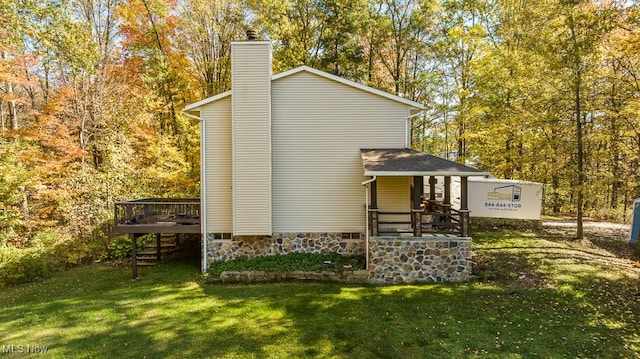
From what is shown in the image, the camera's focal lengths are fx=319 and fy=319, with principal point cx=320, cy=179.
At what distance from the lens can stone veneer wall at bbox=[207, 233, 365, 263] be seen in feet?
34.1

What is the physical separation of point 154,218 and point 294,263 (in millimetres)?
5041

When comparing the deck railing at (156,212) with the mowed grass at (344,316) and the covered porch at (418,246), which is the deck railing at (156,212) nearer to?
the mowed grass at (344,316)

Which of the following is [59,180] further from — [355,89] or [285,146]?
[355,89]

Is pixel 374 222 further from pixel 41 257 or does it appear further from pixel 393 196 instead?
pixel 41 257

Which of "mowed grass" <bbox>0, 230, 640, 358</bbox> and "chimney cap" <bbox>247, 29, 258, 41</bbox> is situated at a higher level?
"chimney cap" <bbox>247, 29, 258, 41</bbox>

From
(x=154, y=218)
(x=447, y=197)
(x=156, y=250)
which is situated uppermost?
(x=447, y=197)

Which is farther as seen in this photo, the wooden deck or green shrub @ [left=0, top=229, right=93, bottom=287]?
green shrub @ [left=0, top=229, right=93, bottom=287]

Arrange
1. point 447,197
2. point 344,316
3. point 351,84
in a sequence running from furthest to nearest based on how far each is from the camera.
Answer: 1. point 447,197
2. point 351,84
3. point 344,316

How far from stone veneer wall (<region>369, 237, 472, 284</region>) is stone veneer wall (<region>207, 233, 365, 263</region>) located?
4.88ft

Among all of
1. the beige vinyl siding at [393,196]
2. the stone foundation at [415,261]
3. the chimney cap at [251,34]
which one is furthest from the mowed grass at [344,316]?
the chimney cap at [251,34]

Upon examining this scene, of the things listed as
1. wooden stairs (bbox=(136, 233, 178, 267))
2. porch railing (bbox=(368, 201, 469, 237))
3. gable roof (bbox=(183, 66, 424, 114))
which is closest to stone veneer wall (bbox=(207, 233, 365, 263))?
porch railing (bbox=(368, 201, 469, 237))

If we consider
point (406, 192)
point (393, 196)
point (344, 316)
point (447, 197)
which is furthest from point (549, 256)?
point (344, 316)

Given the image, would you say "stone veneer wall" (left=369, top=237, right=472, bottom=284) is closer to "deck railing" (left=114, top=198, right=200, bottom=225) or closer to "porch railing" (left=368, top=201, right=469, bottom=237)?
"porch railing" (left=368, top=201, right=469, bottom=237)

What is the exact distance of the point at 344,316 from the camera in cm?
697
